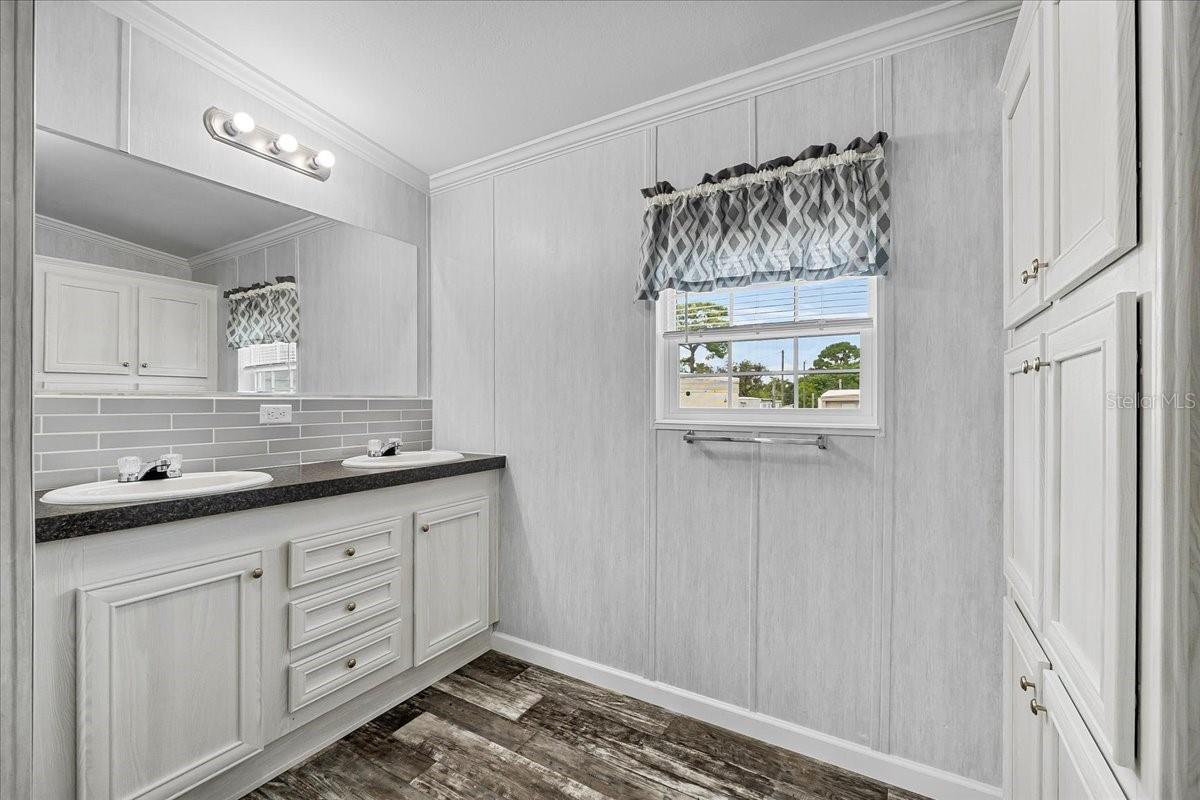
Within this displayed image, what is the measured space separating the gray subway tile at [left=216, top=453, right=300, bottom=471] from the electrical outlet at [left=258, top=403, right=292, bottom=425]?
0.15 meters

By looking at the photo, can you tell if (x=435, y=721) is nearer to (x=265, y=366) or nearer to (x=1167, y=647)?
(x=265, y=366)

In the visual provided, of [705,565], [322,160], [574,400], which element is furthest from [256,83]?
[705,565]

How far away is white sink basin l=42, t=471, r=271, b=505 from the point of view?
150 cm

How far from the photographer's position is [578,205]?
2537 millimetres

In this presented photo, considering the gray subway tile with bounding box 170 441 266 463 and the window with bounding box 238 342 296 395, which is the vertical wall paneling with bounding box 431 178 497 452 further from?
the gray subway tile with bounding box 170 441 266 463

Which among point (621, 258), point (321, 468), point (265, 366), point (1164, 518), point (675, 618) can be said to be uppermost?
point (621, 258)

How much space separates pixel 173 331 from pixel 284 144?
901 millimetres

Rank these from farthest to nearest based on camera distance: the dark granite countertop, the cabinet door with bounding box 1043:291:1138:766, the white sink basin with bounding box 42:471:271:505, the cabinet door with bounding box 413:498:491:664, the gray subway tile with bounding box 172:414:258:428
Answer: the cabinet door with bounding box 413:498:491:664 → the gray subway tile with bounding box 172:414:258:428 → the white sink basin with bounding box 42:471:271:505 → the dark granite countertop → the cabinet door with bounding box 1043:291:1138:766

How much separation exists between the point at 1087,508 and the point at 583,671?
2148 mm

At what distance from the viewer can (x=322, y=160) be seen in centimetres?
246

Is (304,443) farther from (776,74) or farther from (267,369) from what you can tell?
(776,74)

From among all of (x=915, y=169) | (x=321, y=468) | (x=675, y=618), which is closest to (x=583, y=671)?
(x=675, y=618)

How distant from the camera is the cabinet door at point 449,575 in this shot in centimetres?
236

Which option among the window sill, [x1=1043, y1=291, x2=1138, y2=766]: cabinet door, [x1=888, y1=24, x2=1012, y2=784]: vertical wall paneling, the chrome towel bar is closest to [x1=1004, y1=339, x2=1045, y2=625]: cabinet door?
[x1=1043, y1=291, x2=1138, y2=766]: cabinet door
